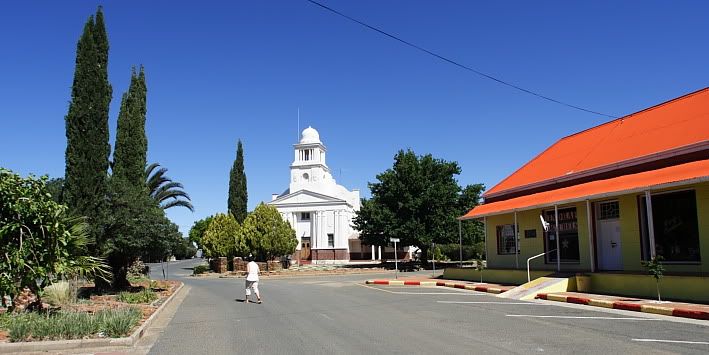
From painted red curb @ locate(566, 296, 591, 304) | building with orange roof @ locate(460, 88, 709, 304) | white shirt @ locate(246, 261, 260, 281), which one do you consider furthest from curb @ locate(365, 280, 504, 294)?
white shirt @ locate(246, 261, 260, 281)

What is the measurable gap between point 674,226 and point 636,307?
464cm

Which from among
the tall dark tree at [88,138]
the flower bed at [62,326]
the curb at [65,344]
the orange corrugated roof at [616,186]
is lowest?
the curb at [65,344]

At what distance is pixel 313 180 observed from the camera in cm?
6875

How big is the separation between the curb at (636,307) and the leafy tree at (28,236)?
13772 millimetres

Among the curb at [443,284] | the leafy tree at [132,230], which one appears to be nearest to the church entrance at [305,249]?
the curb at [443,284]

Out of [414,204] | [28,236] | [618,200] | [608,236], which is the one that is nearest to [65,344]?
[28,236]

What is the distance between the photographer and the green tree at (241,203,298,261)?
1758 inches

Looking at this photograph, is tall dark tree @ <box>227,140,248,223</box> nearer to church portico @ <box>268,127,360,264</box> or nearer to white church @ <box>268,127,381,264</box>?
white church @ <box>268,127,381,264</box>

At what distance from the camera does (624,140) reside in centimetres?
2298

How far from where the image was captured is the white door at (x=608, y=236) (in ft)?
67.6

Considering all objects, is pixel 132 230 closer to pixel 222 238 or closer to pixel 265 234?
pixel 265 234

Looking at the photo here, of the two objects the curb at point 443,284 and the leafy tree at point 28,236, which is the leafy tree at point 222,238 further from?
the leafy tree at point 28,236

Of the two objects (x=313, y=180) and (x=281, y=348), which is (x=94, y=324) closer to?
(x=281, y=348)

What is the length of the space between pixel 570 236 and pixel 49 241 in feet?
61.4
